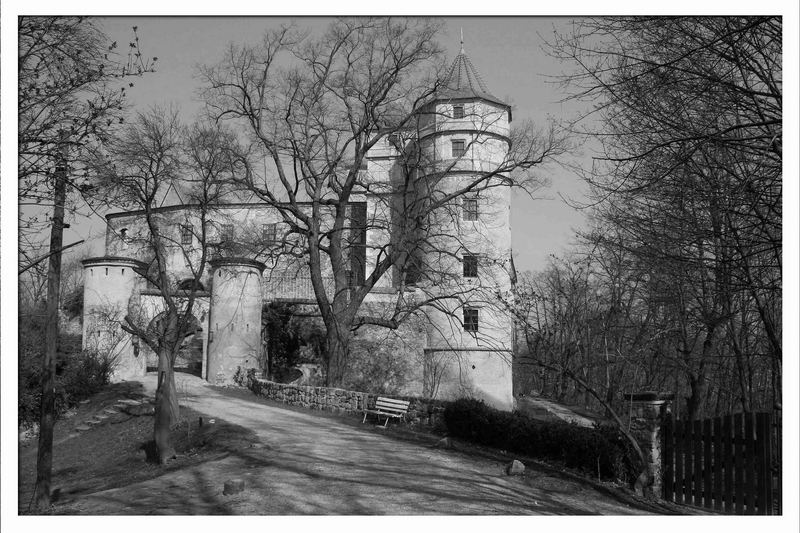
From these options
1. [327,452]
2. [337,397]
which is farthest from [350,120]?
[327,452]

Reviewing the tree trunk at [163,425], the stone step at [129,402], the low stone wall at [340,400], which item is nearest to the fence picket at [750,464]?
the low stone wall at [340,400]

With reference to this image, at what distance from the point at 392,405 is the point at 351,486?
5.95 metres

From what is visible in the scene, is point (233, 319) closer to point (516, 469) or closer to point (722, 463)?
point (516, 469)

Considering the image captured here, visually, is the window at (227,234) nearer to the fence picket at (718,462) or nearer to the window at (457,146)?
the window at (457,146)

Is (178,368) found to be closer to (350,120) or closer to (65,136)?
(350,120)

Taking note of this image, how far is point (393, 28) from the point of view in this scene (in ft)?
48.3

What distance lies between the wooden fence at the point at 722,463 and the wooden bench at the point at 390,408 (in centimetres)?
632

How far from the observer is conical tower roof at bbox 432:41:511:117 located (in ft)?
61.7

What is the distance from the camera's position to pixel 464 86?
65.5 ft

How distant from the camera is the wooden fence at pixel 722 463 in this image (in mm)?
7422

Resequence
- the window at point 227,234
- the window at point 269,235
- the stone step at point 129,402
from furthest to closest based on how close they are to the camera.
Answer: the window at point 227,234
the window at point 269,235
the stone step at point 129,402

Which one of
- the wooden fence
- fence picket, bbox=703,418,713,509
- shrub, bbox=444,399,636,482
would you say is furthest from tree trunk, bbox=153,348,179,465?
fence picket, bbox=703,418,713,509

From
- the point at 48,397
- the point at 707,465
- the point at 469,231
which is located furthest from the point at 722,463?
the point at 469,231

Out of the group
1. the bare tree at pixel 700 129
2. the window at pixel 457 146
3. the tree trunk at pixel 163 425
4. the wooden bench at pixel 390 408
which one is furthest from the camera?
the window at pixel 457 146
